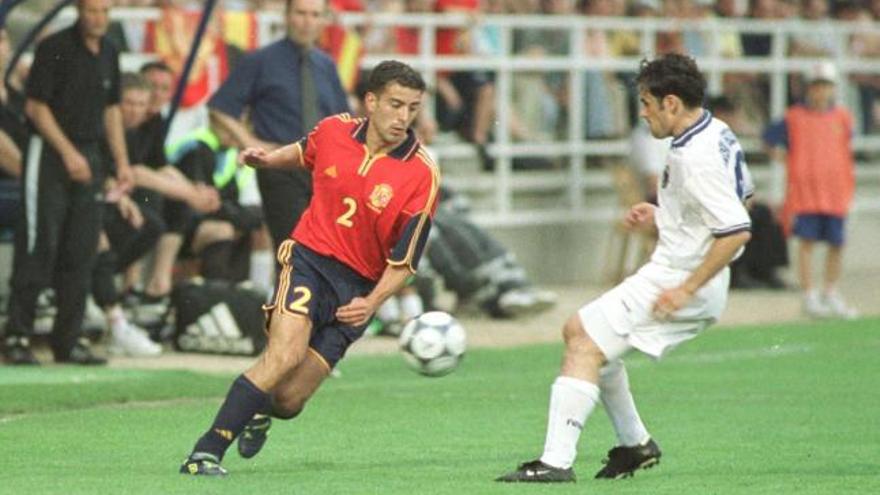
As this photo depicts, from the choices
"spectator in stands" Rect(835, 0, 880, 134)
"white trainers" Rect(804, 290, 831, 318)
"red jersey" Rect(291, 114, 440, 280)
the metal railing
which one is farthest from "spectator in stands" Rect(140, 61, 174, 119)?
"spectator in stands" Rect(835, 0, 880, 134)

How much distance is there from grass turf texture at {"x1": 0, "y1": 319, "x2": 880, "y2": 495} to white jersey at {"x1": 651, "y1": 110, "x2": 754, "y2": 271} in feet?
3.26

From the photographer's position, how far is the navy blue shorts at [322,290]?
1020cm

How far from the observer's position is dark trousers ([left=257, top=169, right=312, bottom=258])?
14570 mm

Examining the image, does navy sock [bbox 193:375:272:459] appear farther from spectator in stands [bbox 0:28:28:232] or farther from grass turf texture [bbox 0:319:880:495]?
spectator in stands [bbox 0:28:28:232]

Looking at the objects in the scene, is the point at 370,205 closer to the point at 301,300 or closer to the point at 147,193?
the point at 301,300

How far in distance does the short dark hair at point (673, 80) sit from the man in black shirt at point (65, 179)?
650cm

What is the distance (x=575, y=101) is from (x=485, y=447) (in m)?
11.9

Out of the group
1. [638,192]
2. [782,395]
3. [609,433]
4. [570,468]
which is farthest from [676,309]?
[638,192]

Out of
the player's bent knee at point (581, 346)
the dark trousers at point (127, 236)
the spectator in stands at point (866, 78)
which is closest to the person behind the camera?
the player's bent knee at point (581, 346)

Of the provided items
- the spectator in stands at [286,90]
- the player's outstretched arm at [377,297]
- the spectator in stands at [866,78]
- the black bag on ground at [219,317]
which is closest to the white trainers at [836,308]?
the black bag on ground at [219,317]

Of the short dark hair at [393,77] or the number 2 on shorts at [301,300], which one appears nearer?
the number 2 on shorts at [301,300]

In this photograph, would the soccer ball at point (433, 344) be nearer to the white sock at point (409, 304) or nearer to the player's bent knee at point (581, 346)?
the player's bent knee at point (581, 346)

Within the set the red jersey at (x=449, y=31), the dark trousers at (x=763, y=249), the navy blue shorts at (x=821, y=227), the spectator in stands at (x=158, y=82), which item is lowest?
the dark trousers at (x=763, y=249)

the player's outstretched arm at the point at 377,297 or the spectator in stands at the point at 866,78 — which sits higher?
the player's outstretched arm at the point at 377,297
